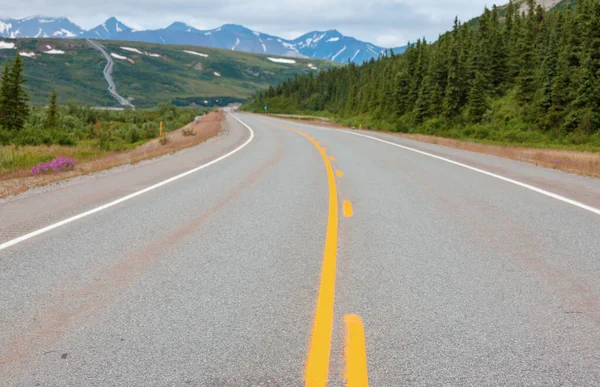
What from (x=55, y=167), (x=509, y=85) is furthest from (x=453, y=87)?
(x=55, y=167)

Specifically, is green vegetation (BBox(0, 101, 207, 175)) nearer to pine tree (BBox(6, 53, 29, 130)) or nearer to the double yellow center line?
pine tree (BBox(6, 53, 29, 130))

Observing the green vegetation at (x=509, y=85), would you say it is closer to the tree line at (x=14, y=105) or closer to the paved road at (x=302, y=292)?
the tree line at (x=14, y=105)

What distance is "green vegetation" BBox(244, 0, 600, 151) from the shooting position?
45375 millimetres

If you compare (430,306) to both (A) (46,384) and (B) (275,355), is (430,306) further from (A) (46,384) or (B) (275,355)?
(A) (46,384)

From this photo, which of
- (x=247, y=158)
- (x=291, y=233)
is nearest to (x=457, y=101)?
(x=247, y=158)

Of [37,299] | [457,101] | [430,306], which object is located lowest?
[37,299]

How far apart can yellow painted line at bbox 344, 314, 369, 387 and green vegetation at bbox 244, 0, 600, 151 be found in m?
40.6

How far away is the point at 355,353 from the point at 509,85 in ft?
205

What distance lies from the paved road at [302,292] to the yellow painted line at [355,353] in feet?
0.05

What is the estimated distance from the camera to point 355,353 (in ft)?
11.0

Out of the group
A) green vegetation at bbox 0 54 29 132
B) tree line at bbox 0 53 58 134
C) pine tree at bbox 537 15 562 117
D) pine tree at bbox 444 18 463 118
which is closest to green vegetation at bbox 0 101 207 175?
tree line at bbox 0 53 58 134

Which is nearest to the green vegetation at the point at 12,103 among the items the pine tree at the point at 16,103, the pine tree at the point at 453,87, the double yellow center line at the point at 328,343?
the pine tree at the point at 16,103

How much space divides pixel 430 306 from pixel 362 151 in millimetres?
17083

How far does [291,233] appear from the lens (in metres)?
6.73
